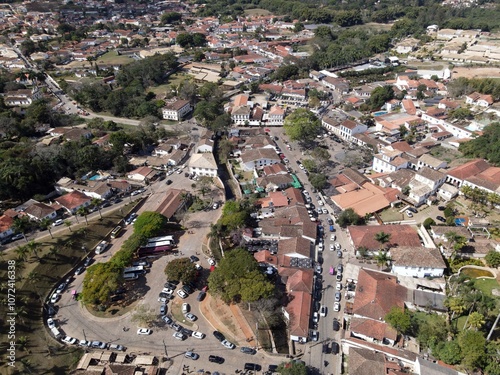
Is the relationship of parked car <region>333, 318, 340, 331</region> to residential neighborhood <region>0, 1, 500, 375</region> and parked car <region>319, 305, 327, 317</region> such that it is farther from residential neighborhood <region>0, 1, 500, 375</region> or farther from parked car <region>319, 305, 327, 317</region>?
parked car <region>319, 305, 327, 317</region>

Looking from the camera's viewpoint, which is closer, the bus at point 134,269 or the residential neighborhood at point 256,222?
the residential neighborhood at point 256,222

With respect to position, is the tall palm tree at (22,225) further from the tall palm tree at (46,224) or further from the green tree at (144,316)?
the green tree at (144,316)

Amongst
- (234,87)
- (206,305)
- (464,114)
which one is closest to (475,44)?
(464,114)

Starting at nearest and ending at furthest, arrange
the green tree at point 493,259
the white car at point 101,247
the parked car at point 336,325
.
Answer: the parked car at point 336,325
the green tree at point 493,259
the white car at point 101,247

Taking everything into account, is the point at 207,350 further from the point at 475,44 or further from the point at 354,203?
the point at 475,44

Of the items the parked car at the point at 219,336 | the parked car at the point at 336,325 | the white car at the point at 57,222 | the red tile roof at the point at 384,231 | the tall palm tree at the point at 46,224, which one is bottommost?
the parked car at the point at 219,336

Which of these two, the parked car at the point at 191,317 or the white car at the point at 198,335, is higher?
the parked car at the point at 191,317

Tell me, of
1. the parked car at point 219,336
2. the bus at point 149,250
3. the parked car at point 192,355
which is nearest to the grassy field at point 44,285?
the bus at point 149,250
